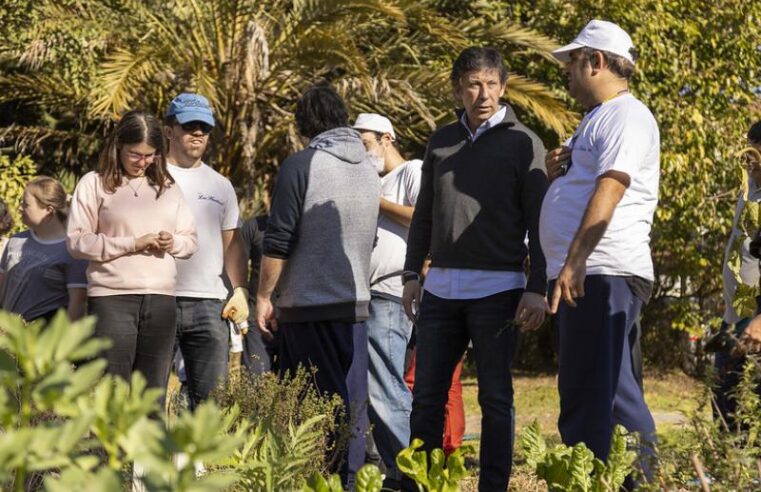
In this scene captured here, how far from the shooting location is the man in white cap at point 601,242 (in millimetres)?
4008

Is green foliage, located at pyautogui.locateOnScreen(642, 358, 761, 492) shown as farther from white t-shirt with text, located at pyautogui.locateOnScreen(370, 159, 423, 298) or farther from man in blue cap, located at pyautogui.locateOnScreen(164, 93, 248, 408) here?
white t-shirt with text, located at pyautogui.locateOnScreen(370, 159, 423, 298)

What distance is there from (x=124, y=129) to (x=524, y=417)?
23.6 ft

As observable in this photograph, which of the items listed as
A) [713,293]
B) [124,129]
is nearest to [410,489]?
[124,129]

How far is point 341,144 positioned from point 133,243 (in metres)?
0.97

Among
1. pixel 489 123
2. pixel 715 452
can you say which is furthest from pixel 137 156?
pixel 715 452

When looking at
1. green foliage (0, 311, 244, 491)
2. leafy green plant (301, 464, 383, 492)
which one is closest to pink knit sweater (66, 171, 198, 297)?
leafy green plant (301, 464, 383, 492)

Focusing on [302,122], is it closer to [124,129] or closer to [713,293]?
[124,129]

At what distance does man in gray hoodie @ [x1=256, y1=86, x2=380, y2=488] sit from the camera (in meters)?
5.04

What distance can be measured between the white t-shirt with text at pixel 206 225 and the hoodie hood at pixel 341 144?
611 mm

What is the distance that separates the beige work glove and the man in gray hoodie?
235mm

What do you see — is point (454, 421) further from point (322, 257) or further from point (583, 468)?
point (583, 468)

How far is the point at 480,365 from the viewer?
15.7 feet

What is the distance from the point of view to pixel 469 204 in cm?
480

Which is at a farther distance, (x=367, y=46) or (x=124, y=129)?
(x=367, y=46)
